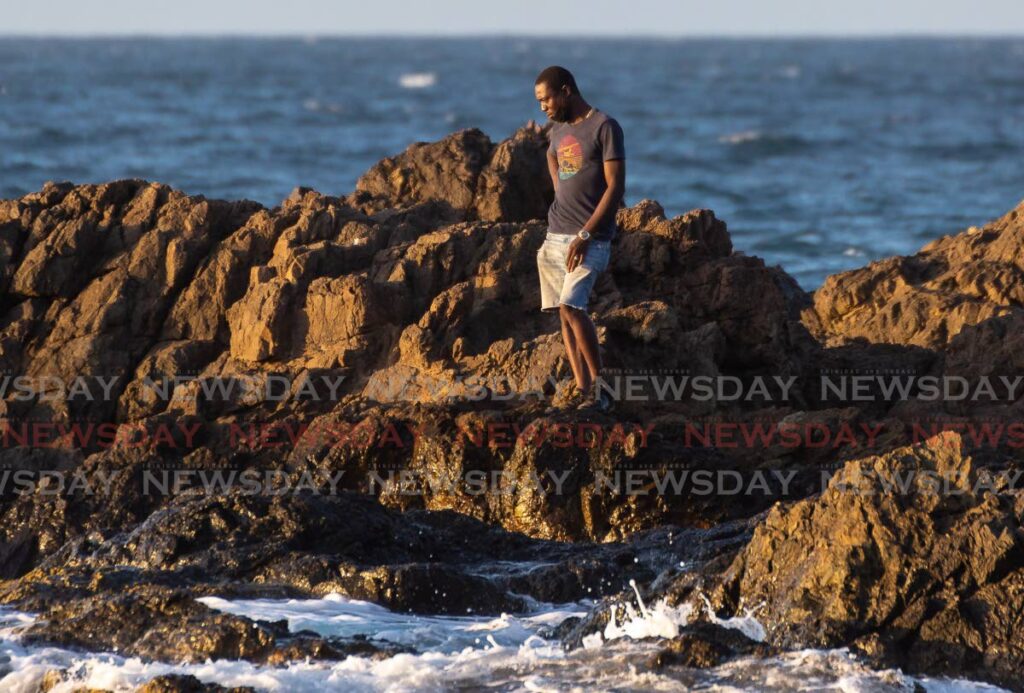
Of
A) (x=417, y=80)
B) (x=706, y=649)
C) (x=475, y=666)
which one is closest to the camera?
(x=706, y=649)

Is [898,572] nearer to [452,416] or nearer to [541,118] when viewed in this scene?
[452,416]

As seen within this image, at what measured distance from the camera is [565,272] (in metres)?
8.26

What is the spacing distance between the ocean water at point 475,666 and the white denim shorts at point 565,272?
7.35ft

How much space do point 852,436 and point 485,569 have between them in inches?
86.9

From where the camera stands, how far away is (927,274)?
35.6 ft

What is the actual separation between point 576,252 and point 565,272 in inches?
6.3

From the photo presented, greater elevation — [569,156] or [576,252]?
[569,156]

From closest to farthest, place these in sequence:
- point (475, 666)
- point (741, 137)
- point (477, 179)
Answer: point (475, 666), point (477, 179), point (741, 137)

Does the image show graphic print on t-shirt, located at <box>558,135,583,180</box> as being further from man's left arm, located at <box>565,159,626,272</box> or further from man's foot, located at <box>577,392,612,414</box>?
man's foot, located at <box>577,392,612,414</box>

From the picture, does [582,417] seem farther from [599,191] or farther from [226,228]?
[226,228]

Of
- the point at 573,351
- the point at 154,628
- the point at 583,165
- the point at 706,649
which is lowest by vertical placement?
the point at 154,628

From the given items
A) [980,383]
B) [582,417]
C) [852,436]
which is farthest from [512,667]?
[980,383]

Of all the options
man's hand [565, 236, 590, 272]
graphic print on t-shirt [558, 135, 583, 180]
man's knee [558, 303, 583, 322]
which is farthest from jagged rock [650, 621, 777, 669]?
graphic print on t-shirt [558, 135, 583, 180]
